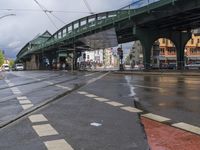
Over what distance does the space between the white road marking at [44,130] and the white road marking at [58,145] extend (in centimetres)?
68

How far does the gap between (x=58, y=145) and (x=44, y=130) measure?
140 centimetres

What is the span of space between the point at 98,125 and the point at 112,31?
163 feet

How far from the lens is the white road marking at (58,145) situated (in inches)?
236

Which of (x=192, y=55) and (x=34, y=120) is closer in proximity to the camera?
(x=34, y=120)

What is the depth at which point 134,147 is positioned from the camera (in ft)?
19.7

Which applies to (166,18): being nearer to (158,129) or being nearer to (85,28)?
(85,28)

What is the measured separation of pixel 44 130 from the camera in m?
7.53

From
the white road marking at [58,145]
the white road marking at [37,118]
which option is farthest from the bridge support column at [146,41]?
the white road marking at [58,145]

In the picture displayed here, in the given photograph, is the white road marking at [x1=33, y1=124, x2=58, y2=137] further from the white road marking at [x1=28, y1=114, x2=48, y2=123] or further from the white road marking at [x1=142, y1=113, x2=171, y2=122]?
the white road marking at [x1=142, y1=113, x2=171, y2=122]

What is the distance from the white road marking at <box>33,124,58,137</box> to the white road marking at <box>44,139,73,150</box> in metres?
0.68

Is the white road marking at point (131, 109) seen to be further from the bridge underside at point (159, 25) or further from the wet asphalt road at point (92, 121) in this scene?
the bridge underside at point (159, 25)

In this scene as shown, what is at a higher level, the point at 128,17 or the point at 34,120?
the point at 128,17

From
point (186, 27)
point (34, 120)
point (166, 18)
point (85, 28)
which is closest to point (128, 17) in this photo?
point (166, 18)

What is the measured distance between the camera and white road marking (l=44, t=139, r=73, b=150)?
5996mm
